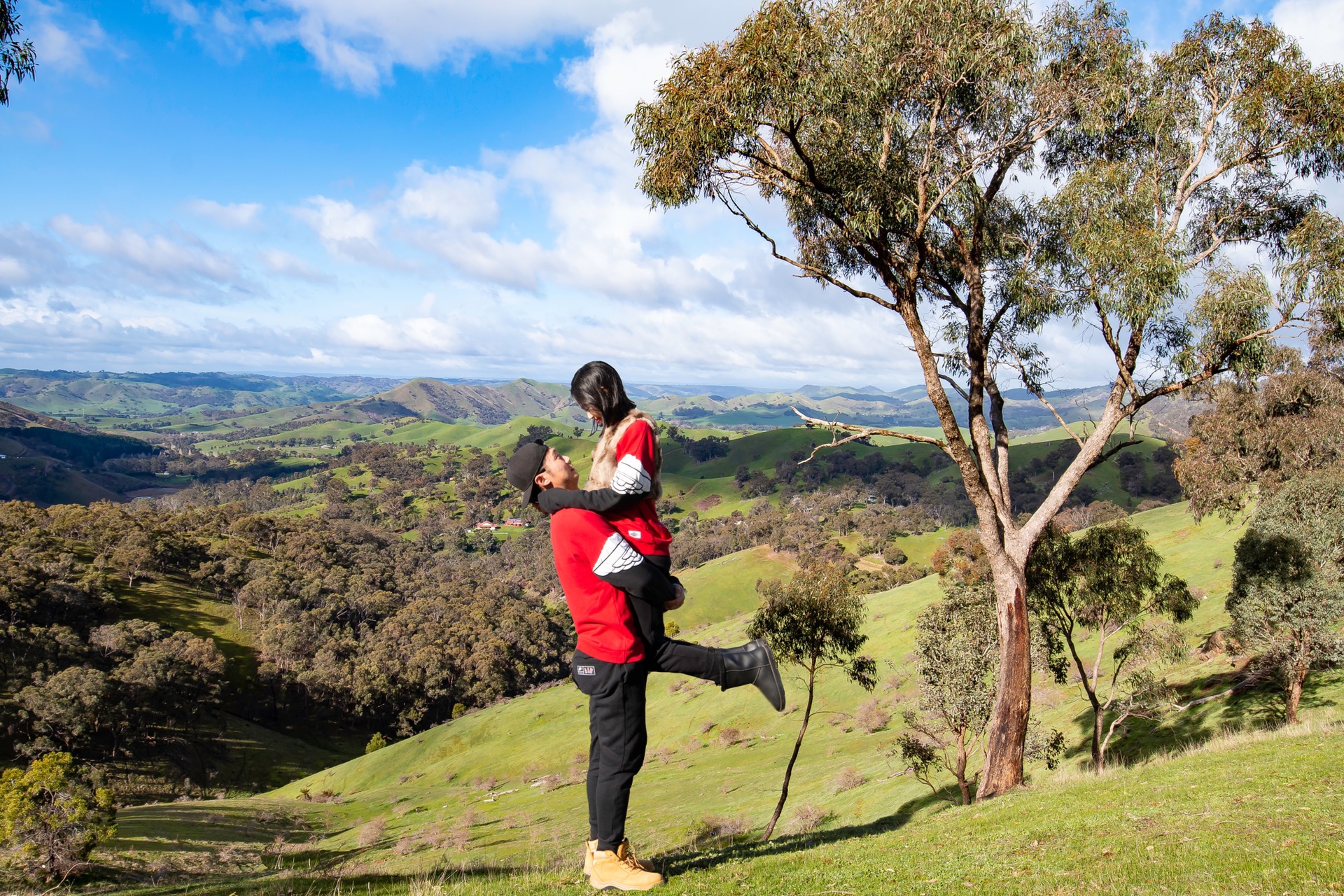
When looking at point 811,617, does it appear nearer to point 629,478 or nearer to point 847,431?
point 847,431

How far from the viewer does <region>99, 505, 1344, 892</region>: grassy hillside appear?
7410 millimetres

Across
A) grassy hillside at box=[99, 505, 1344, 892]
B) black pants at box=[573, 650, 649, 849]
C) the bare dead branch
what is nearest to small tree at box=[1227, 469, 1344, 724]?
grassy hillside at box=[99, 505, 1344, 892]

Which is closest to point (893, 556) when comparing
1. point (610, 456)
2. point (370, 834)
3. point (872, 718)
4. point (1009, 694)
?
point (872, 718)

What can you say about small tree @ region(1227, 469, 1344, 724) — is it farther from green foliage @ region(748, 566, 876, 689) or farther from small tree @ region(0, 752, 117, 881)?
small tree @ region(0, 752, 117, 881)

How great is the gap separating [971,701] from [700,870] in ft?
50.3

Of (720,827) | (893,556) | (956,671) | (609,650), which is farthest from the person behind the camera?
(893,556)

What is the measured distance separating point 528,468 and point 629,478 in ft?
2.96

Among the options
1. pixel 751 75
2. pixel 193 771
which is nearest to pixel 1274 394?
pixel 751 75

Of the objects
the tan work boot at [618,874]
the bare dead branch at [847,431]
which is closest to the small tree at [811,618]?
the bare dead branch at [847,431]

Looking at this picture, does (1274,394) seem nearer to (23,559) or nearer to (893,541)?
(893,541)

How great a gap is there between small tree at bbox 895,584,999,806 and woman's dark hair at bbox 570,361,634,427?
16.3 m

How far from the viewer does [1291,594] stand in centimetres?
1895

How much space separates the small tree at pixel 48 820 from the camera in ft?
79.9

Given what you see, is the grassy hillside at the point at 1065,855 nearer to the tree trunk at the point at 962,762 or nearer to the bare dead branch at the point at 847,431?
the bare dead branch at the point at 847,431
